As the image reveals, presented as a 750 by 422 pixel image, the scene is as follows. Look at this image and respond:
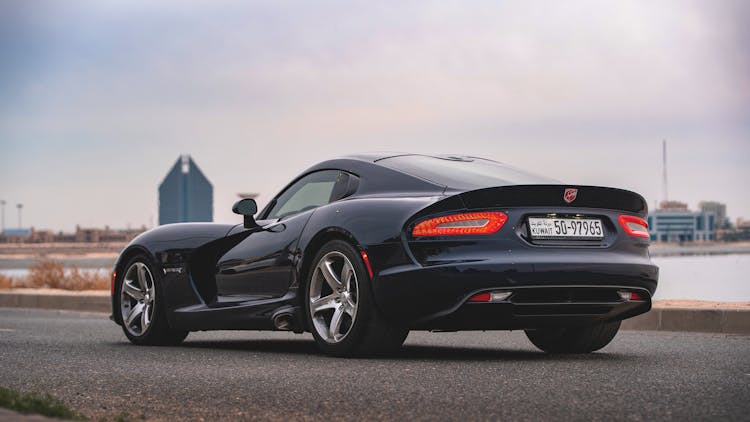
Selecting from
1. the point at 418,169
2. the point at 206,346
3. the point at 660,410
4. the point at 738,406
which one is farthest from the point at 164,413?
the point at 206,346

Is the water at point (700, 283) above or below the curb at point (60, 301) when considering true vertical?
below

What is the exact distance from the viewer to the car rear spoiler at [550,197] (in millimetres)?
6918

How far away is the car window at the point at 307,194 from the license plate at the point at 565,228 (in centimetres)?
164

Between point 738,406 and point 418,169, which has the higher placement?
point 418,169

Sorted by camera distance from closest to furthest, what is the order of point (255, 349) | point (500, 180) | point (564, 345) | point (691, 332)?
point (500, 180), point (564, 345), point (255, 349), point (691, 332)

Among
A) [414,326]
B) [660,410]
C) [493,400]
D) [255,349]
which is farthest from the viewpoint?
[255,349]

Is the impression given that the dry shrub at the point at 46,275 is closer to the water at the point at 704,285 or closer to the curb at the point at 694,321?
the water at the point at 704,285

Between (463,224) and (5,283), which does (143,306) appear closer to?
(463,224)

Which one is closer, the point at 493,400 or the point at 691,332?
the point at 493,400

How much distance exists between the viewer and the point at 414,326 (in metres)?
7.00

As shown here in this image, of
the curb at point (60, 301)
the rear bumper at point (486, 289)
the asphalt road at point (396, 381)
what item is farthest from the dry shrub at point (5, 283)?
the rear bumper at point (486, 289)

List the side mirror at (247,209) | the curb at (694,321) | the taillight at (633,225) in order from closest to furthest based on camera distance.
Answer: the taillight at (633,225)
the side mirror at (247,209)
the curb at (694,321)

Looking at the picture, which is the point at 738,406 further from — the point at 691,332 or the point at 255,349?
the point at 691,332

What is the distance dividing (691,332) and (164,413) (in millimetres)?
7135
